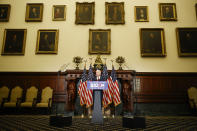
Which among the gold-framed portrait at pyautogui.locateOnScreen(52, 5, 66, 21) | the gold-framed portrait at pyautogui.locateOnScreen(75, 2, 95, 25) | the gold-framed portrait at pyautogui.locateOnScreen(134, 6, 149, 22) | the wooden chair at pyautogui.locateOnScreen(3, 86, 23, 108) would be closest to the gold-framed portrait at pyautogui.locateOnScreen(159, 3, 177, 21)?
the gold-framed portrait at pyautogui.locateOnScreen(134, 6, 149, 22)

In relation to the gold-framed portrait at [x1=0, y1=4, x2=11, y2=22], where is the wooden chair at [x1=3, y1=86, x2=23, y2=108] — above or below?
below

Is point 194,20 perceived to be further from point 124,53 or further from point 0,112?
point 0,112

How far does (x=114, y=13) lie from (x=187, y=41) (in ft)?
13.4

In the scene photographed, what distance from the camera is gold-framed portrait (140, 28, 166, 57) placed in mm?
8297

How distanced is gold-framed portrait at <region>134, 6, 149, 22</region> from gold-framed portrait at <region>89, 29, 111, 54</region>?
1.77m

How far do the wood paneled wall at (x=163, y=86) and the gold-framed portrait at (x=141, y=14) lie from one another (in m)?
3.00

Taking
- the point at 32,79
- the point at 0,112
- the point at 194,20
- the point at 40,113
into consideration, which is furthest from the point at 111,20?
the point at 0,112

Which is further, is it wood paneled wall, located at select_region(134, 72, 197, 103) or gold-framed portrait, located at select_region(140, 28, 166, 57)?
gold-framed portrait, located at select_region(140, 28, 166, 57)

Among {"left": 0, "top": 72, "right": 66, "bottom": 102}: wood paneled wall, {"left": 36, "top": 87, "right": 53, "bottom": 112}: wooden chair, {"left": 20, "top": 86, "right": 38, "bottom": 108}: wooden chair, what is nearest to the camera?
{"left": 36, "top": 87, "right": 53, "bottom": 112}: wooden chair

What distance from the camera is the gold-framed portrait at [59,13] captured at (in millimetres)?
8945

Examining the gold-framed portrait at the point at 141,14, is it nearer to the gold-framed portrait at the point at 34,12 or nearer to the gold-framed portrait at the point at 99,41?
the gold-framed portrait at the point at 99,41

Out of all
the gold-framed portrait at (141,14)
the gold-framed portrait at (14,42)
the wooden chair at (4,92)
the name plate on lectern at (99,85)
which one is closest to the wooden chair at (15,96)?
the wooden chair at (4,92)

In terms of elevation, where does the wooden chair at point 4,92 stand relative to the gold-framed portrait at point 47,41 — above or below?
below

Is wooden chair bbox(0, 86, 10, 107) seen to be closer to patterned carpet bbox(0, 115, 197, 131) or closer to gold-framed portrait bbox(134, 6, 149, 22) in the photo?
patterned carpet bbox(0, 115, 197, 131)
